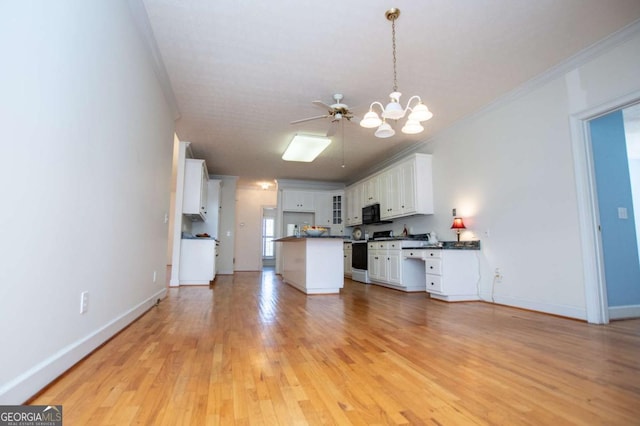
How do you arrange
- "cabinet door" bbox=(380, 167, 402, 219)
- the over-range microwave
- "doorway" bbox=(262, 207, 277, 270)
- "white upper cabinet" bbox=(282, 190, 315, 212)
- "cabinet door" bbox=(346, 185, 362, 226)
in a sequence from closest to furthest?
"cabinet door" bbox=(380, 167, 402, 219) → the over-range microwave → "cabinet door" bbox=(346, 185, 362, 226) → "white upper cabinet" bbox=(282, 190, 315, 212) → "doorway" bbox=(262, 207, 277, 270)

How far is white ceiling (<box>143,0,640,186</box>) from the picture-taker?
2.59 m

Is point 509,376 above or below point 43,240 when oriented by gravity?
below

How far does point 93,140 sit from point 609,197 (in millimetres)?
4840

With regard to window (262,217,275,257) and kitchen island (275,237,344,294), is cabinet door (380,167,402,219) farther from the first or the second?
window (262,217,275,257)

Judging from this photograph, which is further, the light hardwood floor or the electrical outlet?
the electrical outlet

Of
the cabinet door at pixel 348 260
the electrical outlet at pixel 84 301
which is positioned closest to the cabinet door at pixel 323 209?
the cabinet door at pixel 348 260

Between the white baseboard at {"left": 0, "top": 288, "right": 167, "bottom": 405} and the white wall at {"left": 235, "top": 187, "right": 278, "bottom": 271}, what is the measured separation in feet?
23.6

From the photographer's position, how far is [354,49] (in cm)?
311

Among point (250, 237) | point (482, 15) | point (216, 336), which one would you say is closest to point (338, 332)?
point (216, 336)

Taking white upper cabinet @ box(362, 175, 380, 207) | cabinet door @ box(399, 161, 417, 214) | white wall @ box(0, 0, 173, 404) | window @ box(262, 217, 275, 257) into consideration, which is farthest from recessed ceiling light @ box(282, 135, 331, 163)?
window @ box(262, 217, 275, 257)

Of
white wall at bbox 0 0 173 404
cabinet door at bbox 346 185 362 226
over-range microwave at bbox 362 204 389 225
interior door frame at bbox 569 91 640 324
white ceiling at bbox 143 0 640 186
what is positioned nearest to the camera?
white wall at bbox 0 0 173 404

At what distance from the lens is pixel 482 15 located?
265 cm

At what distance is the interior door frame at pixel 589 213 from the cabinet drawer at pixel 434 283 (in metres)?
1.62

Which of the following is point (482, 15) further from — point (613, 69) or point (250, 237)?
point (250, 237)
